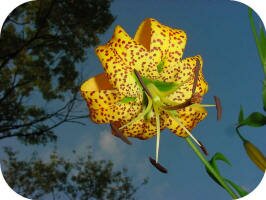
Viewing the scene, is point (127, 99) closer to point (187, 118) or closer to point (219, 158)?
point (187, 118)

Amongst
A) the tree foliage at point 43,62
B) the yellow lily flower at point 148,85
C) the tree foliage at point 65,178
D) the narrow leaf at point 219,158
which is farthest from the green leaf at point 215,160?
the tree foliage at point 43,62

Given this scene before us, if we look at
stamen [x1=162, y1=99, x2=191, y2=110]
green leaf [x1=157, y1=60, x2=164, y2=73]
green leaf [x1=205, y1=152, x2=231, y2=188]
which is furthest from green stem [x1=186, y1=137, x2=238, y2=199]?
green leaf [x1=157, y1=60, x2=164, y2=73]

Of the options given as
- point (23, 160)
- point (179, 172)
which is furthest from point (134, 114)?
point (23, 160)

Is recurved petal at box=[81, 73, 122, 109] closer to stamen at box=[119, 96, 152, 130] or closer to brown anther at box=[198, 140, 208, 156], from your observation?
stamen at box=[119, 96, 152, 130]

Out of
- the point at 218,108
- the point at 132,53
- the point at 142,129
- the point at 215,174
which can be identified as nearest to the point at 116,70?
the point at 132,53

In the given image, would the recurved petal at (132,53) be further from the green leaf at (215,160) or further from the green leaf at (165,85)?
the green leaf at (215,160)

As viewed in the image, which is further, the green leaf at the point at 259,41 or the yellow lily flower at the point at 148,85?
the green leaf at the point at 259,41
